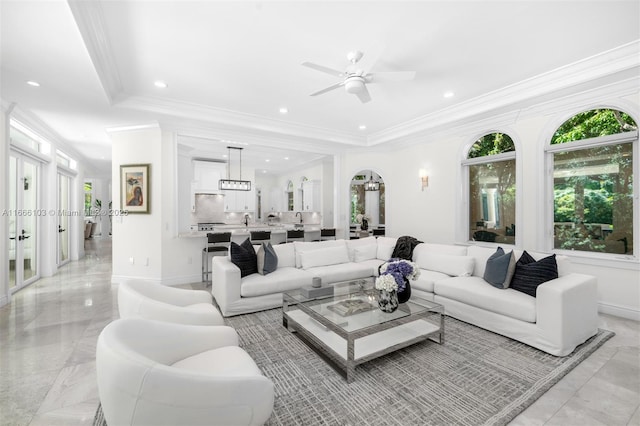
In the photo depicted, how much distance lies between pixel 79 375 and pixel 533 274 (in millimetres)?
4272

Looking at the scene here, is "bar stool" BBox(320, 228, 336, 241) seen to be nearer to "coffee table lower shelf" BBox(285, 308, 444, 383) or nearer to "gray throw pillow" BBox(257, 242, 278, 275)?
"gray throw pillow" BBox(257, 242, 278, 275)

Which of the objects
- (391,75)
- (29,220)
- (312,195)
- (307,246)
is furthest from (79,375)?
(312,195)

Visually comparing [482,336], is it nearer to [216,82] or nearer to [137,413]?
[137,413]

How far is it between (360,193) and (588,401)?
28.3 feet

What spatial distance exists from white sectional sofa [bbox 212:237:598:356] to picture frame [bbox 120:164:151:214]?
2042 millimetres

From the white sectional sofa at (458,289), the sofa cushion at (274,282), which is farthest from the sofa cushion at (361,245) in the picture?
the sofa cushion at (274,282)

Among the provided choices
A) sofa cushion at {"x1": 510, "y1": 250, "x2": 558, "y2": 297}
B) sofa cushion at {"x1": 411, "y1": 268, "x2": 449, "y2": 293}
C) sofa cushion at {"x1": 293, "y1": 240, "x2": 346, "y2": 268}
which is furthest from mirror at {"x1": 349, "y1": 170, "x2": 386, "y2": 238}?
sofa cushion at {"x1": 510, "y1": 250, "x2": 558, "y2": 297}

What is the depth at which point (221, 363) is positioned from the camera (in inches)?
69.0

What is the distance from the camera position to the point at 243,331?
10.4 ft

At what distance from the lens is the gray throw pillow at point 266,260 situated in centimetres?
397

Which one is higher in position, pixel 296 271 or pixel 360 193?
pixel 360 193

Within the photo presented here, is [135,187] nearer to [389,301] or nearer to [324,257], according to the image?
[324,257]

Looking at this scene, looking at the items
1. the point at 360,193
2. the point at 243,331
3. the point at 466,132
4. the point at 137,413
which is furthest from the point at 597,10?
the point at 360,193

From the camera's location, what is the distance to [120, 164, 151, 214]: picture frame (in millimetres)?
5000
